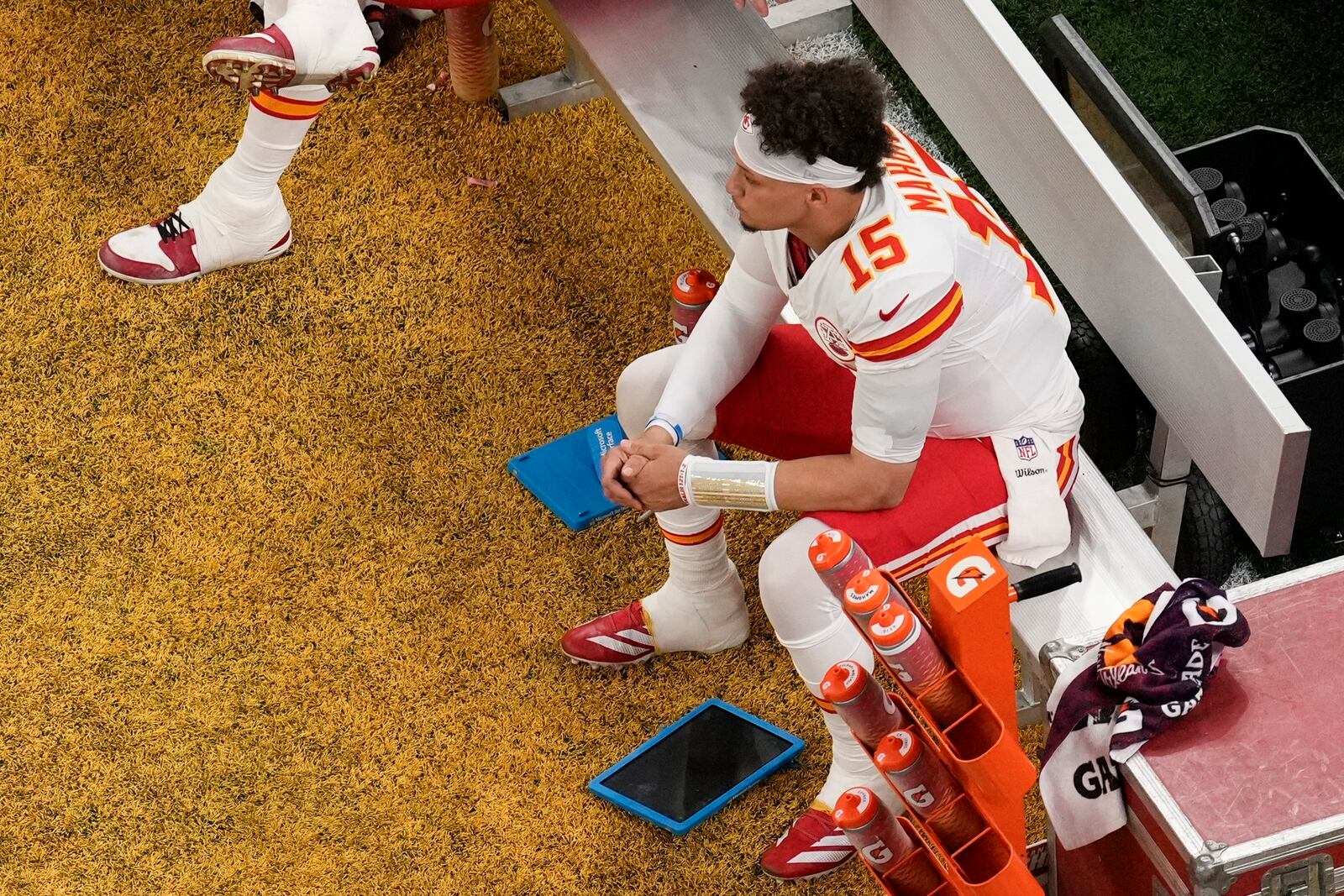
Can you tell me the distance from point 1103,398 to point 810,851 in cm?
89

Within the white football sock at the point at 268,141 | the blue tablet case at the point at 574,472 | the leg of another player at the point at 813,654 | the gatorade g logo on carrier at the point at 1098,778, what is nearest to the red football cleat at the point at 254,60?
the white football sock at the point at 268,141

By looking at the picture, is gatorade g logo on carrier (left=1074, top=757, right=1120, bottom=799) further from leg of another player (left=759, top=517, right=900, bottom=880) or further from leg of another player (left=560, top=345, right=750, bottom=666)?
leg of another player (left=560, top=345, right=750, bottom=666)

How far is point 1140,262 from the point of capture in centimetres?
232

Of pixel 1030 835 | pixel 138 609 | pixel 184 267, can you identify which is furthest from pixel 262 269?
pixel 1030 835

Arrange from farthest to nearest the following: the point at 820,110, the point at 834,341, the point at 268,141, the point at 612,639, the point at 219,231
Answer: the point at 219,231, the point at 268,141, the point at 612,639, the point at 834,341, the point at 820,110

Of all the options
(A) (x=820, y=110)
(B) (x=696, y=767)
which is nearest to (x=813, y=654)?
(B) (x=696, y=767)

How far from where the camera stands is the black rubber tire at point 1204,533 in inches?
104

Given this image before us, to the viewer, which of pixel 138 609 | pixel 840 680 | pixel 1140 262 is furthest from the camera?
pixel 138 609

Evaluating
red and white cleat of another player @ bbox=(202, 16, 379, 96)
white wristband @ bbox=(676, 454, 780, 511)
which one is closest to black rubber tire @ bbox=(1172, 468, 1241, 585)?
white wristband @ bbox=(676, 454, 780, 511)

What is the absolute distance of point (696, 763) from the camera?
2.47 m

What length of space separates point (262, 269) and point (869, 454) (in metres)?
1.57

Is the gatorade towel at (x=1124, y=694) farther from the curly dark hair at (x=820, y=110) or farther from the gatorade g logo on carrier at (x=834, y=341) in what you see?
the curly dark hair at (x=820, y=110)

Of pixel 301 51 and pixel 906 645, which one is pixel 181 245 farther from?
pixel 906 645

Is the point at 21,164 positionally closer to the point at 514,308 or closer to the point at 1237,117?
the point at 514,308
